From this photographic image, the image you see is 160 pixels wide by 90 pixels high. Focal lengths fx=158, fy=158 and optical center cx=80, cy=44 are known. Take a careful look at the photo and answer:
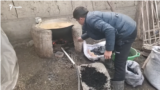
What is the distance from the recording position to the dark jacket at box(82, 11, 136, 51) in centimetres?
192

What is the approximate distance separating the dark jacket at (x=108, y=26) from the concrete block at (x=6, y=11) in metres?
2.18

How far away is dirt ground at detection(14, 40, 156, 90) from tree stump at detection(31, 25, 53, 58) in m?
0.15

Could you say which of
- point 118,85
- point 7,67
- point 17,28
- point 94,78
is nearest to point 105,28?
point 94,78

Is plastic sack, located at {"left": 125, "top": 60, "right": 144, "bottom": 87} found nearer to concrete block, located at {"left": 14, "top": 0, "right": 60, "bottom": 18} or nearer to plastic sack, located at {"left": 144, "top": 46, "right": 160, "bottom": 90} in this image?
plastic sack, located at {"left": 144, "top": 46, "right": 160, "bottom": 90}

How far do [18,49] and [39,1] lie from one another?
1250 mm

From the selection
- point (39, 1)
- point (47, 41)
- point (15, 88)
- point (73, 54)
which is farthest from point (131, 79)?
point (39, 1)

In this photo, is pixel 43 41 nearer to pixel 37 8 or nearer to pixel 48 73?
pixel 48 73

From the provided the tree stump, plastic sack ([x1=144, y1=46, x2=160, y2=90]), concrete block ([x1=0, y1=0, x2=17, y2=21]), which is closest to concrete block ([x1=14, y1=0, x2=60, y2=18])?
concrete block ([x1=0, y1=0, x2=17, y2=21])

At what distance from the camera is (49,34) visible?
3035 mm

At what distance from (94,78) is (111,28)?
2.54 ft

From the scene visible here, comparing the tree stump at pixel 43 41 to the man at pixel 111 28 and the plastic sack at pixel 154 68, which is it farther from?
the plastic sack at pixel 154 68

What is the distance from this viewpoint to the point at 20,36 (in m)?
3.87

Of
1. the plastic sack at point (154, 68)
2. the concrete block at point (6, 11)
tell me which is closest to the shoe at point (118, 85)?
the plastic sack at point (154, 68)

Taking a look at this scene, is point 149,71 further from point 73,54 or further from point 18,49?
point 18,49
